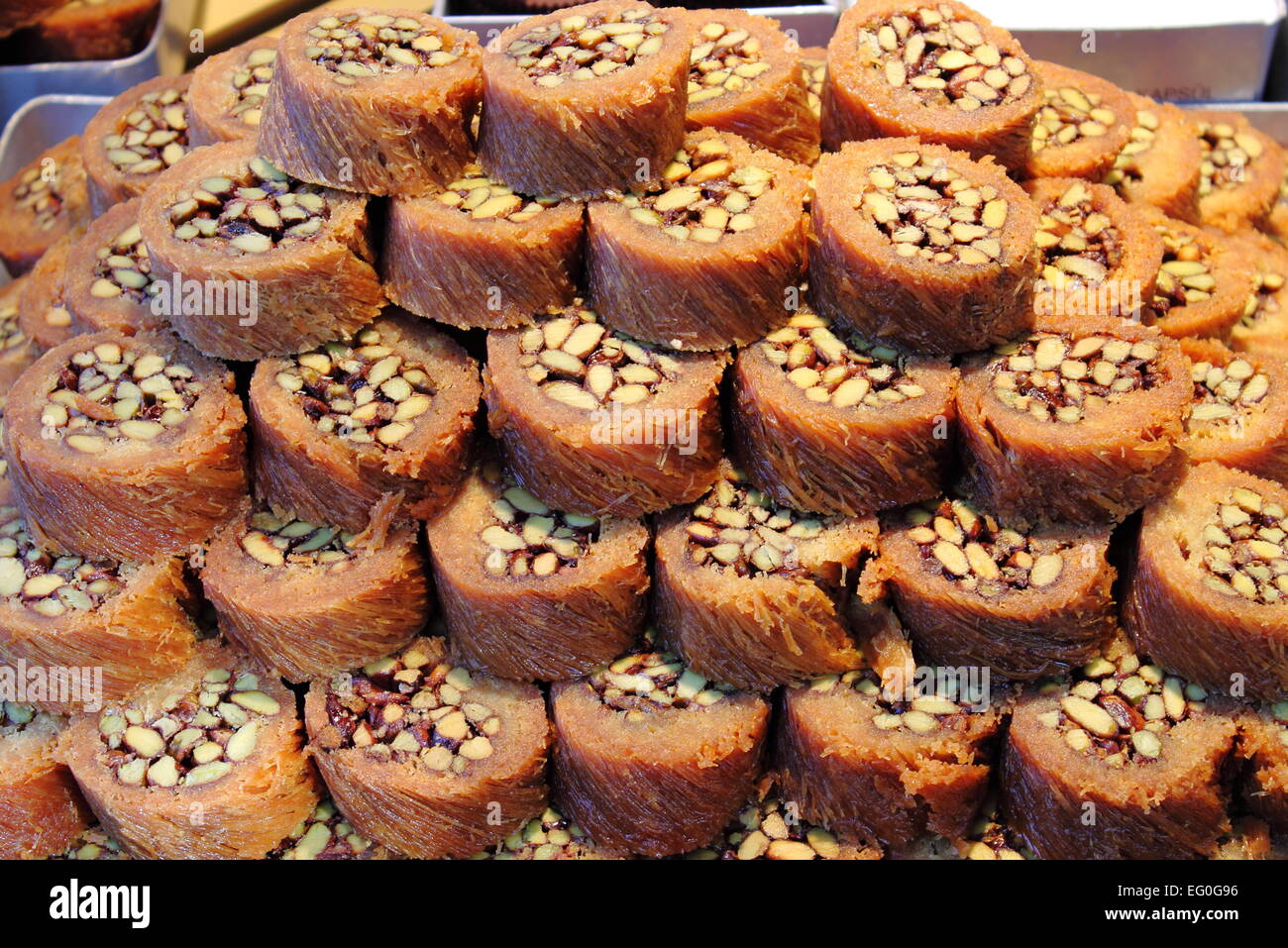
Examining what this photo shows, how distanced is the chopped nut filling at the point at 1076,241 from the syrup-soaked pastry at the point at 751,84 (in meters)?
0.55

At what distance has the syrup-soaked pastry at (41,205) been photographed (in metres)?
3.51

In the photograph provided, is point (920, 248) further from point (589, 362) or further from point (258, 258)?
point (258, 258)

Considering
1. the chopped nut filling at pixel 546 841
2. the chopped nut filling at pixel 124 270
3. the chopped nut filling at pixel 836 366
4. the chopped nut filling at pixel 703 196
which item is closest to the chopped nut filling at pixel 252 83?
the chopped nut filling at pixel 124 270

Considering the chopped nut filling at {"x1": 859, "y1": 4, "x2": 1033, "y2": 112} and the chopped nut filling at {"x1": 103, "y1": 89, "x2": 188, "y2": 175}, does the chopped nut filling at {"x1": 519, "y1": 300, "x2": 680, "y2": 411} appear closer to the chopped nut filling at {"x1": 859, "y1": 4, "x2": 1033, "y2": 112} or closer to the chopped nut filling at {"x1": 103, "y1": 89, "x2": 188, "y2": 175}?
the chopped nut filling at {"x1": 859, "y1": 4, "x2": 1033, "y2": 112}

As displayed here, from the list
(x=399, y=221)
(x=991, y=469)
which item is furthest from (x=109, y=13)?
(x=991, y=469)

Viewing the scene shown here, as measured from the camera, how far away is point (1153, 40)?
3.89 m

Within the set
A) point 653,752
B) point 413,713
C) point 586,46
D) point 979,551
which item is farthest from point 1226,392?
point 413,713

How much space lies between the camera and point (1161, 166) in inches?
124

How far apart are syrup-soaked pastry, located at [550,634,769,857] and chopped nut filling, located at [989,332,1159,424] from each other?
818 millimetres

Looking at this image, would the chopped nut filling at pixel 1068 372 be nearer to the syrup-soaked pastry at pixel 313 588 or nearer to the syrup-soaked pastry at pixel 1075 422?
the syrup-soaked pastry at pixel 1075 422

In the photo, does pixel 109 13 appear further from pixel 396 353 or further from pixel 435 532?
pixel 435 532

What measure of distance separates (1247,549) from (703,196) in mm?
1273

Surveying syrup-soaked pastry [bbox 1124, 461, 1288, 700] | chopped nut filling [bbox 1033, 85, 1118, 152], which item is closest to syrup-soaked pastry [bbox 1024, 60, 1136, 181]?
chopped nut filling [bbox 1033, 85, 1118, 152]

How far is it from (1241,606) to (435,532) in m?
1.56
